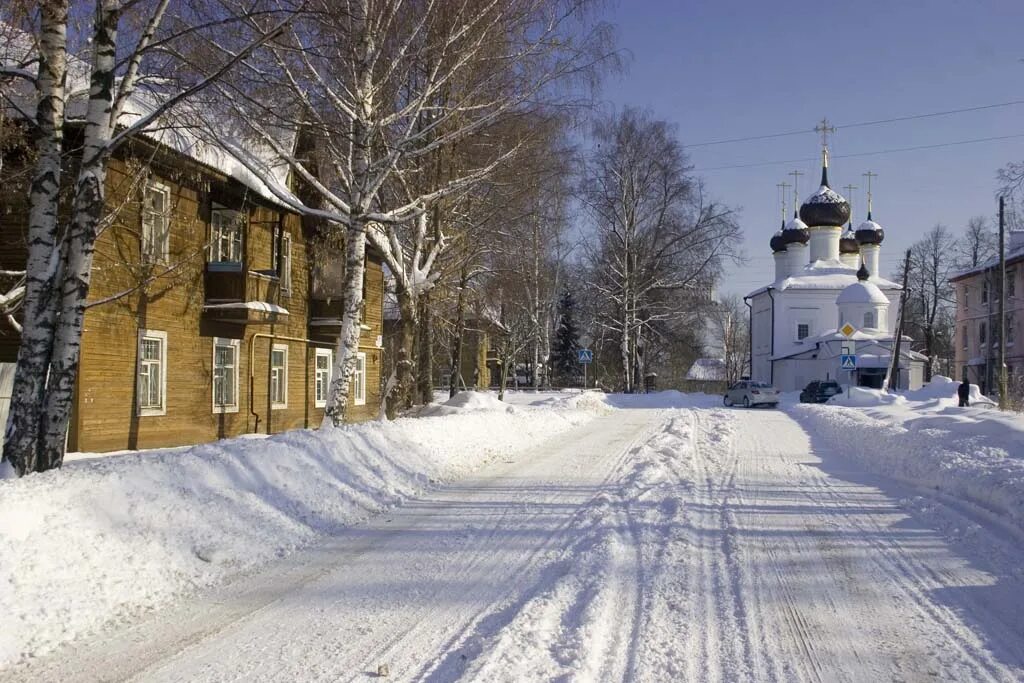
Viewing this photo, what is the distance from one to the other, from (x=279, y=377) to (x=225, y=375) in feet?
10.1

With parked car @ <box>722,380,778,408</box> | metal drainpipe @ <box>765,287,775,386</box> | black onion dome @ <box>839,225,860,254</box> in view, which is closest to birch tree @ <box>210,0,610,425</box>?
parked car @ <box>722,380,778,408</box>

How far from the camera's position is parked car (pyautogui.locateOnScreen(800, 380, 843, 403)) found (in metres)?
46.1

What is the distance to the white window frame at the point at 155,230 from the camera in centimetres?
1720

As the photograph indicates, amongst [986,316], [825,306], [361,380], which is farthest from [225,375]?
[986,316]

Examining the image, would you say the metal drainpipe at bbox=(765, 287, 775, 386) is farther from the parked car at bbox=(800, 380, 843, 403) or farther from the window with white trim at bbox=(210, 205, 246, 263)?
the window with white trim at bbox=(210, 205, 246, 263)

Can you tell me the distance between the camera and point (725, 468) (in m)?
14.2

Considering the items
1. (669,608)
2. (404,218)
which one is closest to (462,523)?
(669,608)

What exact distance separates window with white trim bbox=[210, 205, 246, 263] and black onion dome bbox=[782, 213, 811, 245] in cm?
5345

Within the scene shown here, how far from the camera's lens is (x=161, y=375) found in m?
18.7

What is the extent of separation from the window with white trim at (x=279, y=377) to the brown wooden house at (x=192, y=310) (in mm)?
32

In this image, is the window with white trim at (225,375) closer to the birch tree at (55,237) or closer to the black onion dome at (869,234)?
the birch tree at (55,237)

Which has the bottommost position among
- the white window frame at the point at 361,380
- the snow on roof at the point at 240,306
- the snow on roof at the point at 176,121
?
the white window frame at the point at 361,380

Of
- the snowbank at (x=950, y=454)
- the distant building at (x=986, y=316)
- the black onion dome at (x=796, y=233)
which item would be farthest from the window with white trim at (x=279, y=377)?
the black onion dome at (x=796, y=233)

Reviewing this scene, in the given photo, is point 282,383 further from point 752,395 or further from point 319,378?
point 752,395
